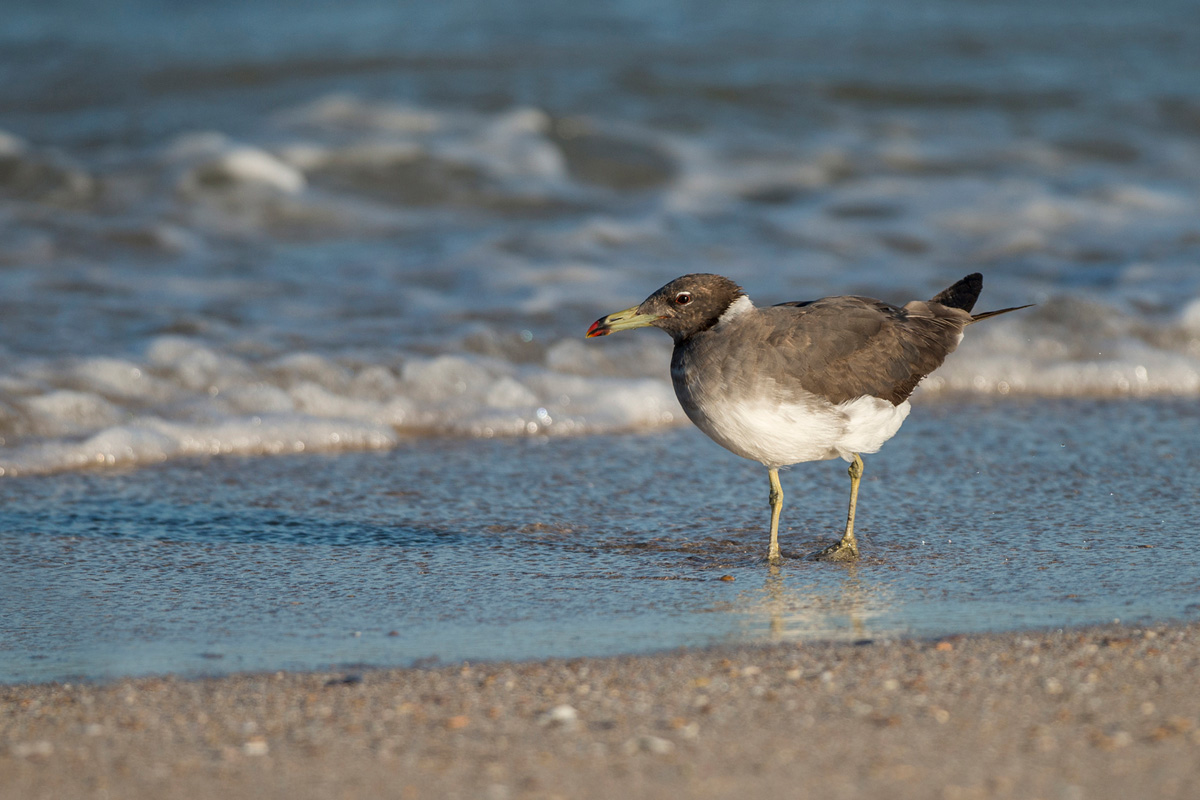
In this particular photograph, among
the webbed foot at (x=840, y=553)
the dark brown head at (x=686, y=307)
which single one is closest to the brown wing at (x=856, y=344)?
the dark brown head at (x=686, y=307)

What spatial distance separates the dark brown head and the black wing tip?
4.30ft

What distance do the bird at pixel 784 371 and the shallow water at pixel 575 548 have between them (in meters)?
0.46

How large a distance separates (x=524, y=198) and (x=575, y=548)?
22.6 ft

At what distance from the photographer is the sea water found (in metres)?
4.82

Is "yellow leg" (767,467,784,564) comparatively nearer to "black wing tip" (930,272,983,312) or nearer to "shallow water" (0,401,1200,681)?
"shallow water" (0,401,1200,681)

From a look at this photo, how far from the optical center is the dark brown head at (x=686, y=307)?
17.2 feet

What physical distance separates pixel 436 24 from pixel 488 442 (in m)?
12.3

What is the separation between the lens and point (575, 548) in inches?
212

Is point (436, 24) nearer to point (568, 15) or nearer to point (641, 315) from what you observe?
point (568, 15)

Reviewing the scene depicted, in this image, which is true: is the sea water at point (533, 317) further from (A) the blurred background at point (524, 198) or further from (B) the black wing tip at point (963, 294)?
(B) the black wing tip at point (963, 294)

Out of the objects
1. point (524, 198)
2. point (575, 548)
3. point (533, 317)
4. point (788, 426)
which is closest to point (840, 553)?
point (788, 426)

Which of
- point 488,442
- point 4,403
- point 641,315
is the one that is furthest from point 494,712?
point 4,403

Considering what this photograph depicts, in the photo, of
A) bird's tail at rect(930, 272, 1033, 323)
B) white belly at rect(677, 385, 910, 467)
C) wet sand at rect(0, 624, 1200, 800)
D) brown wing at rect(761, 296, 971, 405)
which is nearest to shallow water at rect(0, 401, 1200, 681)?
wet sand at rect(0, 624, 1200, 800)

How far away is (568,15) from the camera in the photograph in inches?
731
